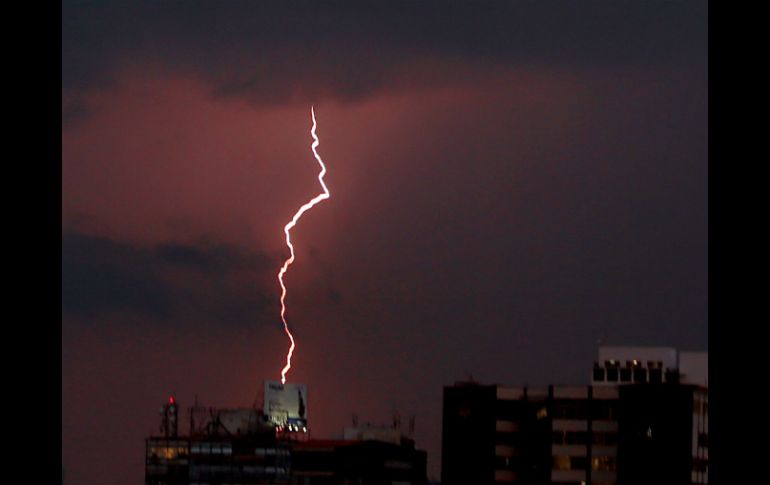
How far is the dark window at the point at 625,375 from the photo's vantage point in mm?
77562

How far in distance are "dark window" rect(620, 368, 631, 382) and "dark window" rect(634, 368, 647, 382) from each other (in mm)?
395

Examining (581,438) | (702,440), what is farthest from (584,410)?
(702,440)

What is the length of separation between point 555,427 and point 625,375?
3.53m

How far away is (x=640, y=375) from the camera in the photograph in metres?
76.9

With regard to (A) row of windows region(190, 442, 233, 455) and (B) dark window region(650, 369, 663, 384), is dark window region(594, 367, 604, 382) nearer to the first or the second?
(B) dark window region(650, 369, 663, 384)

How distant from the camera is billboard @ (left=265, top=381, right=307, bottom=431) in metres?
83.2

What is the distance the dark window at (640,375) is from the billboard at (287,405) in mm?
14903

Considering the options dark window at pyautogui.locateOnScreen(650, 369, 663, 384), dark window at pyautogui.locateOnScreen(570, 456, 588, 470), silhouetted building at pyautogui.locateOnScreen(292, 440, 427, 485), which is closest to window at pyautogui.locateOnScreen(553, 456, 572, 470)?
dark window at pyautogui.locateOnScreen(570, 456, 588, 470)

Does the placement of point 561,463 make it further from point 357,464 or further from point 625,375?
point 357,464
